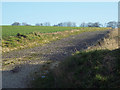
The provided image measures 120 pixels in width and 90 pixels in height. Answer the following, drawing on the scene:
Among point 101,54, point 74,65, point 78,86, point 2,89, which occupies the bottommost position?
point 2,89

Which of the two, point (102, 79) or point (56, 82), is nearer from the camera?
point (102, 79)

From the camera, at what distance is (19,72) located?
720cm

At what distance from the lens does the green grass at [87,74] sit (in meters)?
4.88

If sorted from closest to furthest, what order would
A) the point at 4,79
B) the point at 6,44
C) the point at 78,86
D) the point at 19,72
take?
the point at 78,86
the point at 4,79
the point at 19,72
the point at 6,44

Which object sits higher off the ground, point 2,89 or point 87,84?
point 87,84

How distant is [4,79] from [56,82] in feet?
8.82

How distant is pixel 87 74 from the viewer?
5.32m

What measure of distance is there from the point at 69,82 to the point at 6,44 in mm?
11543

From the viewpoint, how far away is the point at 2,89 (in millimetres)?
5551

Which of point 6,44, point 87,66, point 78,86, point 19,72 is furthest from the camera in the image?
point 6,44

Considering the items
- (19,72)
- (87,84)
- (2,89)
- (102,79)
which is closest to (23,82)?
(2,89)

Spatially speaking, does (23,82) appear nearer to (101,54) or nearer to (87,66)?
(87,66)

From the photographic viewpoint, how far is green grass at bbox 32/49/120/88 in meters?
4.88

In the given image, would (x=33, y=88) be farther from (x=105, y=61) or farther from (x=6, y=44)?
(x=6, y=44)
